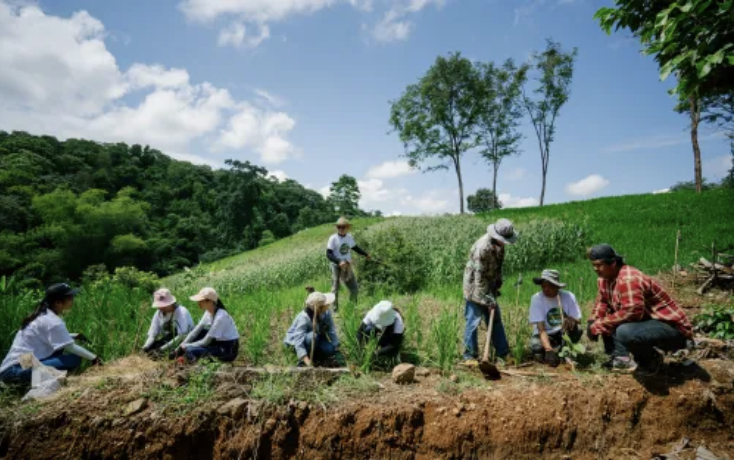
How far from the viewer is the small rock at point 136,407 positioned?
335cm

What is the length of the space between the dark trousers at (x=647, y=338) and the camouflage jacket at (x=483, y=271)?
4.13 ft

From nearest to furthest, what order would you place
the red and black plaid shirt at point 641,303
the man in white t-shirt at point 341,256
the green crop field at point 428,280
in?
the red and black plaid shirt at point 641,303 < the green crop field at point 428,280 < the man in white t-shirt at point 341,256

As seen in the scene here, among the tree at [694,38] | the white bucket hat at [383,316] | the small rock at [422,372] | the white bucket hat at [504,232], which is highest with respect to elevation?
the tree at [694,38]

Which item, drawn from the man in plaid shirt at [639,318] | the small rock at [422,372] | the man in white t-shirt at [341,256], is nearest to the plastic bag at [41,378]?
the small rock at [422,372]

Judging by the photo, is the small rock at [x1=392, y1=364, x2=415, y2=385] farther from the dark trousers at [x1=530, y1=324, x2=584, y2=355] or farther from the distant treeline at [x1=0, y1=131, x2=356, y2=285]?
the distant treeline at [x1=0, y1=131, x2=356, y2=285]

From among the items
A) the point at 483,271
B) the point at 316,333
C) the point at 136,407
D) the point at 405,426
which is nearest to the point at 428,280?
the point at 483,271

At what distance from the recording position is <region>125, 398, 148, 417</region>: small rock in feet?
11.0

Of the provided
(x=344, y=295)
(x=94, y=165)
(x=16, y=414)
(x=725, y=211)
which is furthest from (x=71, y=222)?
(x=725, y=211)

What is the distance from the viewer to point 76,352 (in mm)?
4090

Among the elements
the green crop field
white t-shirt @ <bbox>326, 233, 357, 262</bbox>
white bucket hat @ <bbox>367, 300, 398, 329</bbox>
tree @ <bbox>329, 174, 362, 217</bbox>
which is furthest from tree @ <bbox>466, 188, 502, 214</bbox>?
white bucket hat @ <bbox>367, 300, 398, 329</bbox>

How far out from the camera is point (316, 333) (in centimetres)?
435

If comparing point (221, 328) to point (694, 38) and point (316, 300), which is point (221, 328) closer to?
point (316, 300)

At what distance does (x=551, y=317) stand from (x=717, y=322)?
2.32 metres

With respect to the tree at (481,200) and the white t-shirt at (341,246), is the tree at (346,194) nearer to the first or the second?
the tree at (481,200)
